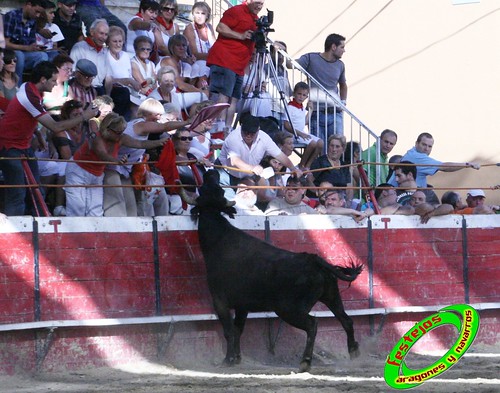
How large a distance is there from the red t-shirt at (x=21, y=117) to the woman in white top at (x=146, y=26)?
10.8 ft

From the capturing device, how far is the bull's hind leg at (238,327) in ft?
36.2

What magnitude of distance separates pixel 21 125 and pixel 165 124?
1.25 metres

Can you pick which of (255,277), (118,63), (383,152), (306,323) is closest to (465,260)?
(383,152)

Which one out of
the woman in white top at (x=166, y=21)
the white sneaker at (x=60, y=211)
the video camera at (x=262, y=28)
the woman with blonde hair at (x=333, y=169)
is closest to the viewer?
the white sneaker at (x=60, y=211)

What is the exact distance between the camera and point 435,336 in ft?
40.7

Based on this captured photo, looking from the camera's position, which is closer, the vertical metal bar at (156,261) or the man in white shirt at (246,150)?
the vertical metal bar at (156,261)

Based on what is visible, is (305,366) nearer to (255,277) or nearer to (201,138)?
(255,277)

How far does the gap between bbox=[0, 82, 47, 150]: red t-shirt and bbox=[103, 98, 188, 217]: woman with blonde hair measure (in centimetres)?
79

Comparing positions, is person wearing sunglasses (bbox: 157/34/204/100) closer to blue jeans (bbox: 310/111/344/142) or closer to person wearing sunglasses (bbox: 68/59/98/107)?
person wearing sunglasses (bbox: 68/59/98/107)

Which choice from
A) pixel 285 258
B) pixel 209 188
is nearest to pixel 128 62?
pixel 209 188

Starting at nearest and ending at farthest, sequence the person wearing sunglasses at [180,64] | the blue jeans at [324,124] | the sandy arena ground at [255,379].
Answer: the sandy arena ground at [255,379], the person wearing sunglasses at [180,64], the blue jeans at [324,124]

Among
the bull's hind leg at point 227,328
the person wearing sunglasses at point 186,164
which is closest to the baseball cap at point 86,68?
the person wearing sunglasses at point 186,164

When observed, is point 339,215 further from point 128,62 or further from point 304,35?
point 304,35

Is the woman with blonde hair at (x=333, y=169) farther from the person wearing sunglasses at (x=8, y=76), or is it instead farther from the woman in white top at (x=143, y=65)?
the person wearing sunglasses at (x=8, y=76)
